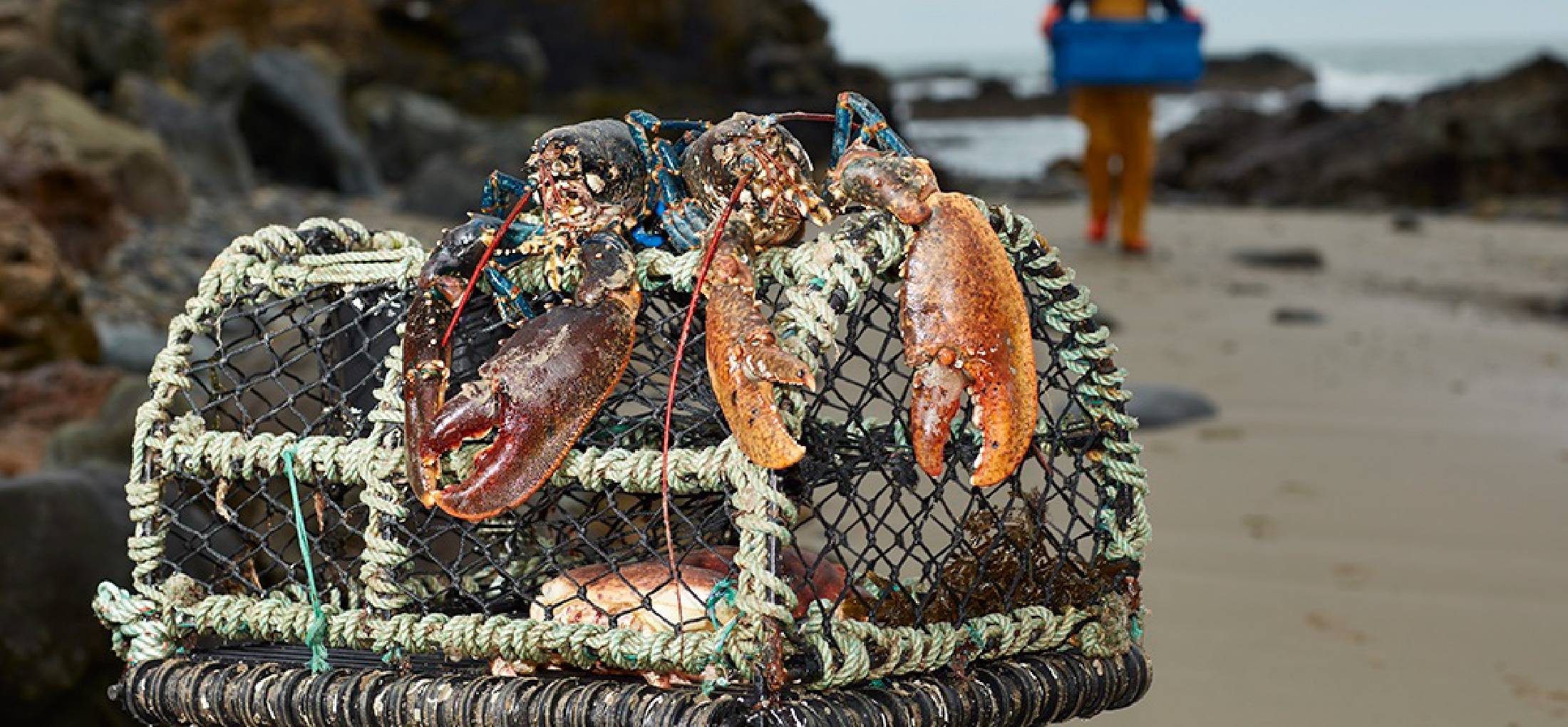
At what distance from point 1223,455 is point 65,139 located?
7.65 m

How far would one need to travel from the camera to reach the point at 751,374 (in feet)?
5.90

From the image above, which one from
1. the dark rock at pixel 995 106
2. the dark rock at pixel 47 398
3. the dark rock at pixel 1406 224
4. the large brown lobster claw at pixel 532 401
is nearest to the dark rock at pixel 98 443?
the dark rock at pixel 47 398

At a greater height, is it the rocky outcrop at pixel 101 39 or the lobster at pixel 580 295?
the rocky outcrop at pixel 101 39

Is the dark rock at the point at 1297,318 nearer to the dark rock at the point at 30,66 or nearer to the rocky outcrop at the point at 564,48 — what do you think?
the dark rock at the point at 30,66

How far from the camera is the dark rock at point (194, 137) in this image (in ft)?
40.9

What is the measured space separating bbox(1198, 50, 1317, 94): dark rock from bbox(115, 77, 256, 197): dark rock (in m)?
33.3

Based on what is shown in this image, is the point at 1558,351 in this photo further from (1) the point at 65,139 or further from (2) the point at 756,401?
(1) the point at 65,139

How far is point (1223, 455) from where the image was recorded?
554cm

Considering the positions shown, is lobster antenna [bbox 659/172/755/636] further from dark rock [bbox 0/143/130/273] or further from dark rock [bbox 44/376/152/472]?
dark rock [bbox 0/143/130/273]

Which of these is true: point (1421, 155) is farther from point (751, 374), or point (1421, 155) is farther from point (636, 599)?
point (751, 374)

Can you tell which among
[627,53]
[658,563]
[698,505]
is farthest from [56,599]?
[627,53]

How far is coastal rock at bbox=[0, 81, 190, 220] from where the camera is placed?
9867 millimetres

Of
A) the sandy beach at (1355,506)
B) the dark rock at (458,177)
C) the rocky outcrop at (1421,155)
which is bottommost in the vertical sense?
the sandy beach at (1355,506)

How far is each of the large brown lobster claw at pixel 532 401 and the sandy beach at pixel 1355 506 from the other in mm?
1892
